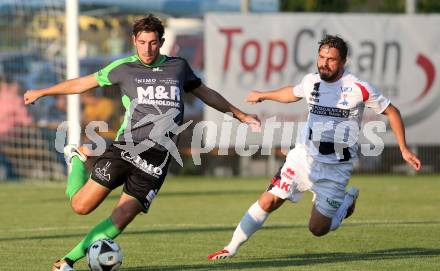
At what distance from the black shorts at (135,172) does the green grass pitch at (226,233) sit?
76 centimetres

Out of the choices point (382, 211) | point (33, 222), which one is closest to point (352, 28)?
point (382, 211)

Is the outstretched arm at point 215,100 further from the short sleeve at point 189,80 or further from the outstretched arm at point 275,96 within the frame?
the outstretched arm at point 275,96

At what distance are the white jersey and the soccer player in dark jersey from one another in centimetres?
140

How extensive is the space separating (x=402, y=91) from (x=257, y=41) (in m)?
3.56

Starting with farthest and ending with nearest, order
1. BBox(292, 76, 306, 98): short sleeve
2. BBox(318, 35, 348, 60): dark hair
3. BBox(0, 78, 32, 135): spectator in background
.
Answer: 1. BBox(0, 78, 32, 135): spectator in background
2. BBox(292, 76, 306, 98): short sleeve
3. BBox(318, 35, 348, 60): dark hair

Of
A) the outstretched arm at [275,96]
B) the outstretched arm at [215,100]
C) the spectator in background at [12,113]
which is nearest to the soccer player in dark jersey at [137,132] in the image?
the outstretched arm at [215,100]

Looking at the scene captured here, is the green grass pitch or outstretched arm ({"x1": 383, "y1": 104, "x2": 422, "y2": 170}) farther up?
outstretched arm ({"x1": 383, "y1": 104, "x2": 422, "y2": 170})

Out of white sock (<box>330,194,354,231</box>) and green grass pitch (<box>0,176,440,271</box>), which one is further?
white sock (<box>330,194,354,231</box>)

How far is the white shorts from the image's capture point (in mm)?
10219

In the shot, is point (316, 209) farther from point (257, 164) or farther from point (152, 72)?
point (257, 164)

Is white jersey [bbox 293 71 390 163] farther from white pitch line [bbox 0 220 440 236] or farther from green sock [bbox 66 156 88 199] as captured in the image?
white pitch line [bbox 0 220 440 236]

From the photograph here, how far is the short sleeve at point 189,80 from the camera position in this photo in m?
9.56

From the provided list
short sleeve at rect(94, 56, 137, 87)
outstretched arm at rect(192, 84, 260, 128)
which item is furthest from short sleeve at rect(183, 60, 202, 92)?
short sleeve at rect(94, 56, 137, 87)

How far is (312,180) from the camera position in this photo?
1031 cm
